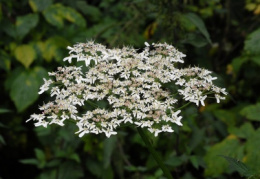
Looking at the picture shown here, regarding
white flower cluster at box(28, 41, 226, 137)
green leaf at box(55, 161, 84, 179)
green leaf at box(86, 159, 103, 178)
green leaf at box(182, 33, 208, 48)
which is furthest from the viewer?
green leaf at box(86, 159, 103, 178)

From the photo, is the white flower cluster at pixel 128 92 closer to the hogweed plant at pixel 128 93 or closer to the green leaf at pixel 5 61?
the hogweed plant at pixel 128 93

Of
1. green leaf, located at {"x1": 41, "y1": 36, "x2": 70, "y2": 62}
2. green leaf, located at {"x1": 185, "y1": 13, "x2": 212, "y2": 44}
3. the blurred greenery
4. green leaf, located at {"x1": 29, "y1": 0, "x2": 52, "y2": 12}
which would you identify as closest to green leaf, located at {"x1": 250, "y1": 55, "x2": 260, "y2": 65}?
the blurred greenery

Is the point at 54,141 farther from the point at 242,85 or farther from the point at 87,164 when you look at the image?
the point at 242,85

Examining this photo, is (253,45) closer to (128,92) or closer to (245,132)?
(245,132)

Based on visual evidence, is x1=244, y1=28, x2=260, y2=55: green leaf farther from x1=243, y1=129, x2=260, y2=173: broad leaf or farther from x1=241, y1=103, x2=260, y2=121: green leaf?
x1=243, y1=129, x2=260, y2=173: broad leaf

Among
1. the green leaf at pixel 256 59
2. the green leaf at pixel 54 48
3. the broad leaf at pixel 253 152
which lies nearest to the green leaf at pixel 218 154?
the broad leaf at pixel 253 152

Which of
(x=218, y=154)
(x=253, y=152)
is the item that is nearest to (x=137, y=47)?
(x=218, y=154)
